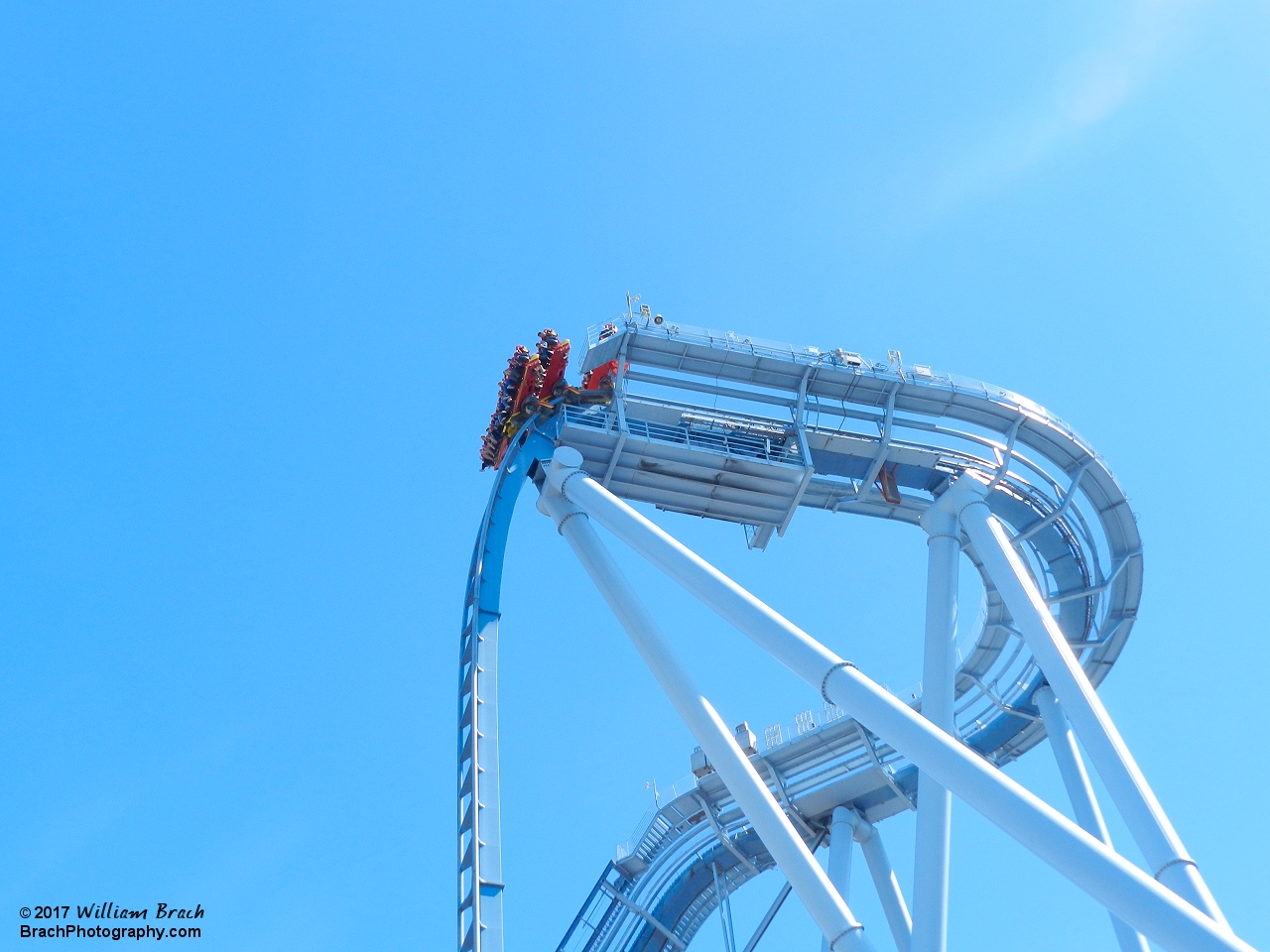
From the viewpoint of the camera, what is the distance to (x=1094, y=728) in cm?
2134

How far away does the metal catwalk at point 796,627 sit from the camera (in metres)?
21.6

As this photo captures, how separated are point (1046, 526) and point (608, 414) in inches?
357

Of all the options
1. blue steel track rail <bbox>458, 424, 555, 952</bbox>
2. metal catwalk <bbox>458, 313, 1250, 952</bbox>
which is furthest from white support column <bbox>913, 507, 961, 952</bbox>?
blue steel track rail <bbox>458, 424, 555, 952</bbox>

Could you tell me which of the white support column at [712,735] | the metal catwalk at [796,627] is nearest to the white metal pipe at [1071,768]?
the metal catwalk at [796,627]

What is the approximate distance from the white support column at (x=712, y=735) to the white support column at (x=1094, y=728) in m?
4.26

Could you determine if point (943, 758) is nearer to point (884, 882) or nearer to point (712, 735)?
point (712, 735)

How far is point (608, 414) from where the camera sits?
1070 inches

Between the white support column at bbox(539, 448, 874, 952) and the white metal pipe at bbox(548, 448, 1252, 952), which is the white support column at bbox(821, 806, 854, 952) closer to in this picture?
the white support column at bbox(539, 448, 874, 952)

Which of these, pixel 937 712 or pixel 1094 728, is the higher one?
pixel 937 712

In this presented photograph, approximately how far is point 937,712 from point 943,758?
7458mm

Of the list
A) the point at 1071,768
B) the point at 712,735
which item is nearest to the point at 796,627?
the point at 712,735

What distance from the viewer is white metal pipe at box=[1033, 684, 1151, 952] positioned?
26625 mm

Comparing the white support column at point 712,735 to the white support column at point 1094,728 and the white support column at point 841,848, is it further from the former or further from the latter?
the white support column at point 841,848

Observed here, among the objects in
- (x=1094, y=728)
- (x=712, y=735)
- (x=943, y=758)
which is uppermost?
(x=712, y=735)
